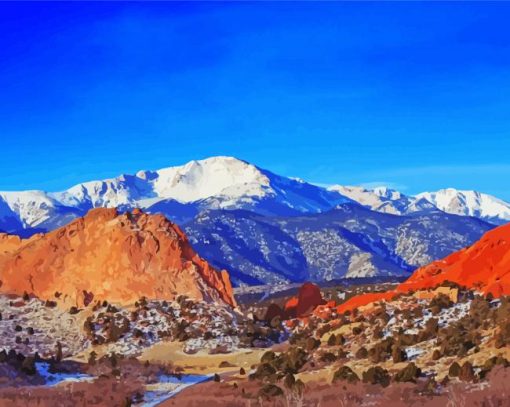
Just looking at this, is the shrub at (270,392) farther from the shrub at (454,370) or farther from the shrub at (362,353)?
the shrub at (362,353)

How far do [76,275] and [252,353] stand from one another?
1182 inches

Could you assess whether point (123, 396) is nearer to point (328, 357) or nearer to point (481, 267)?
point (328, 357)

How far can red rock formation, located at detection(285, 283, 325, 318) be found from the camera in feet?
395

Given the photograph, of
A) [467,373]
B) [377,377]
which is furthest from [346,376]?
[467,373]

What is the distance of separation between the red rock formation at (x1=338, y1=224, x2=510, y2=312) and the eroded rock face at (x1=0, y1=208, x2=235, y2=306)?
22.6 meters

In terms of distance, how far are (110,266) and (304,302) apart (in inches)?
1480

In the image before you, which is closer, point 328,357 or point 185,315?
point 328,357

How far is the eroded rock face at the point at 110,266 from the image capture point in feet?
320

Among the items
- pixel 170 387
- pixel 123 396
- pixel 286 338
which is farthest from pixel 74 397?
pixel 286 338

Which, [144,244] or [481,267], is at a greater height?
[144,244]

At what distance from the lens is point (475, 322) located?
66625mm

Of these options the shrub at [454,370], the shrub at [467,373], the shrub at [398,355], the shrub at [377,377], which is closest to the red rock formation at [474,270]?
the shrub at [398,355]

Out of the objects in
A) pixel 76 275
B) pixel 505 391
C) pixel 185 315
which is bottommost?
pixel 505 391

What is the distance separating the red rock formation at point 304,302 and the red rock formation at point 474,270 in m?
15.2
